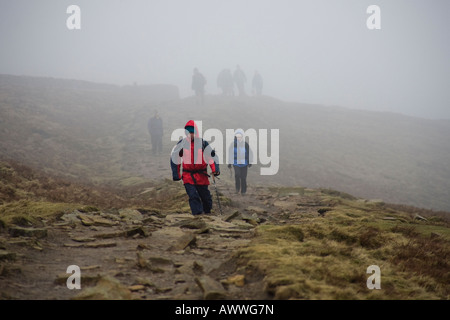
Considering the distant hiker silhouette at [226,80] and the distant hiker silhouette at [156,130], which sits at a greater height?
the distant hiker silhouette at [226,80]

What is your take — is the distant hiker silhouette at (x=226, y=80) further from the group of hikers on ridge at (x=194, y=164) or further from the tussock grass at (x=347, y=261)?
the tussock grass at (x=347, y=261)

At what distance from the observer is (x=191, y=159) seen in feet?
32.2

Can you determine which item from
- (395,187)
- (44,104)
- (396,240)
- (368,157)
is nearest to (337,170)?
(395,187)

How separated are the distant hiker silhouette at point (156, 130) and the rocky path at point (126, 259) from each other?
19.3 meters

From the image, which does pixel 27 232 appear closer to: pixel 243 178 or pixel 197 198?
pixel 197 198

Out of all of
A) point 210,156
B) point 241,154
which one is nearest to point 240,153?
point 241,154

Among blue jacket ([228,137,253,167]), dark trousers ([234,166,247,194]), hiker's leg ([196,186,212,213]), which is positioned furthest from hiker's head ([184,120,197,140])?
dark trousers ([234,166,247,194])

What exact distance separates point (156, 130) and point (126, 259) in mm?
23440

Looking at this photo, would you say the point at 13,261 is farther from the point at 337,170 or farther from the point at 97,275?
the point at 337,170

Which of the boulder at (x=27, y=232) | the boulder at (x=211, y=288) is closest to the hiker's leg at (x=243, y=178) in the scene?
the boulder at (x=27, y=232)

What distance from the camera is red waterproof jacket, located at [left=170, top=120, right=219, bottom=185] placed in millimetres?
9812

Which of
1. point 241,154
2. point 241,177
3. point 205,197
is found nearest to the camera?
point 205,197

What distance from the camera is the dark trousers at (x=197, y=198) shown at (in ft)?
33.0
